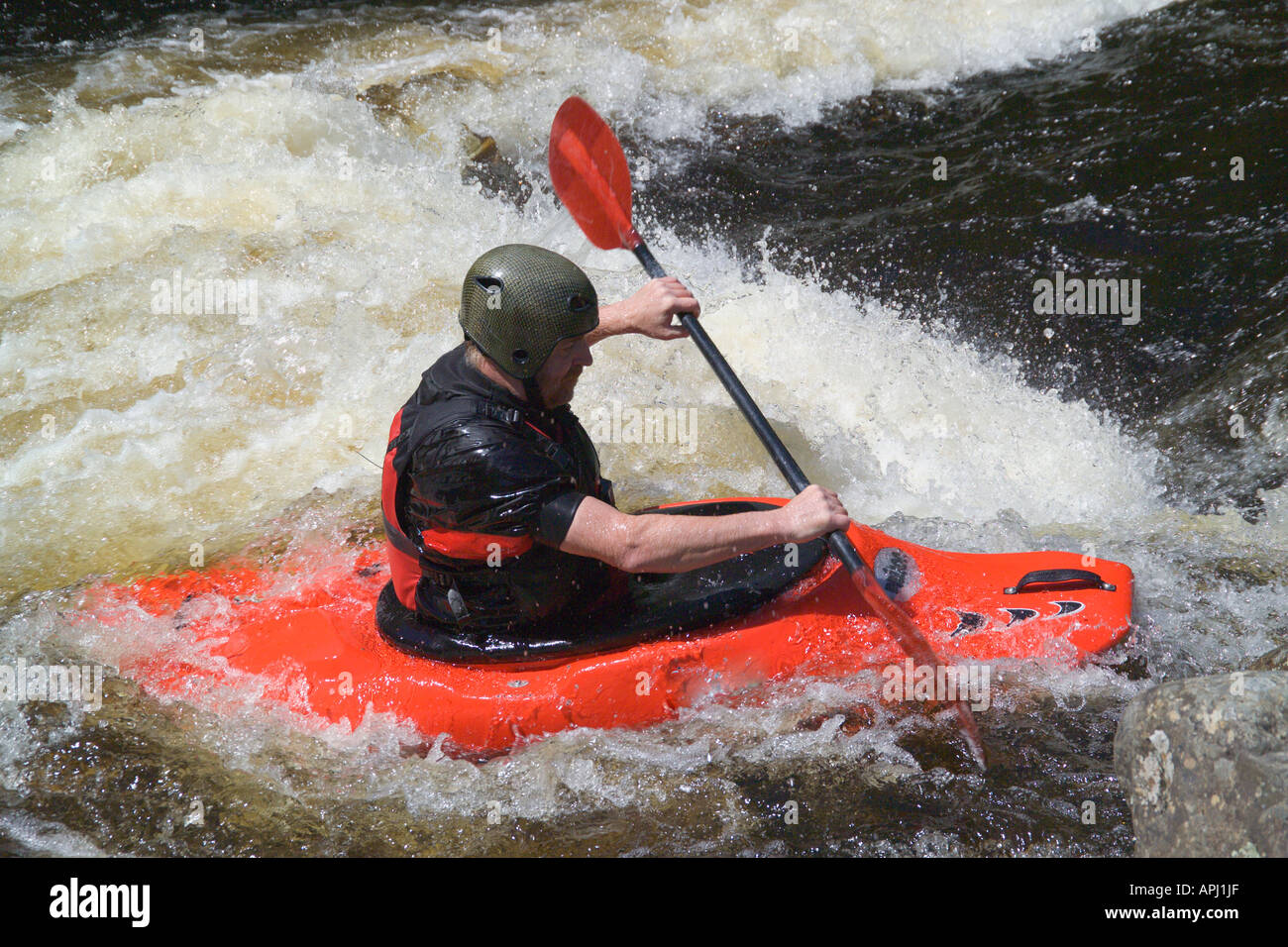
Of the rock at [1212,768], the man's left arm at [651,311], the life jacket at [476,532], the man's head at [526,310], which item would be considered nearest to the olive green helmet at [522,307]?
the man's head at [526,310]

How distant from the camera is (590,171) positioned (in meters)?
4.02

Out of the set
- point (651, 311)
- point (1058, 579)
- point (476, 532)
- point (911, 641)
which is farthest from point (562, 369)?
point (1058, 579)

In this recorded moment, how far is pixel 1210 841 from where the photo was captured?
7.61ft

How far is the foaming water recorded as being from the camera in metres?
2.86

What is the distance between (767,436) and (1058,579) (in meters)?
1.01

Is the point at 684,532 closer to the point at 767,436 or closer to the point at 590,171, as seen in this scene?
the point at 767,436

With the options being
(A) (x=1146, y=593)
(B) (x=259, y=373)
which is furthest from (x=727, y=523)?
(B) (x=259, y=373)

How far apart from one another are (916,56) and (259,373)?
16.8 feet

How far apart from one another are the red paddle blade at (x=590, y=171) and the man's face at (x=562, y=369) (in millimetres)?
1509

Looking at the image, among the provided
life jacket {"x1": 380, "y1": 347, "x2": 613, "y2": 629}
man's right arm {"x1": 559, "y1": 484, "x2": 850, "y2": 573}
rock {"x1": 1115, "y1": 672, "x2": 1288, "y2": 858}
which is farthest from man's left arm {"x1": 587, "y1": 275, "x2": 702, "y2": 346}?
rock {"x1": 1115, "y1": 672, "x2": 1288, "y2": 858}

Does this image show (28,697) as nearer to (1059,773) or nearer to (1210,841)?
(1059,773)

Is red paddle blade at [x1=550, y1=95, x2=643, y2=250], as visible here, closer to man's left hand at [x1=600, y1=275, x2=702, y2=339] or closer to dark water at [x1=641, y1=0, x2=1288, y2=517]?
man's left hand at [x1=600, y1=275, x2=702, y2=339]

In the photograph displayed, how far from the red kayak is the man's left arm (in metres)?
0.58

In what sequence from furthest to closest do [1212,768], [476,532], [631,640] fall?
[631,640] < [476,532] < [1212,768]
